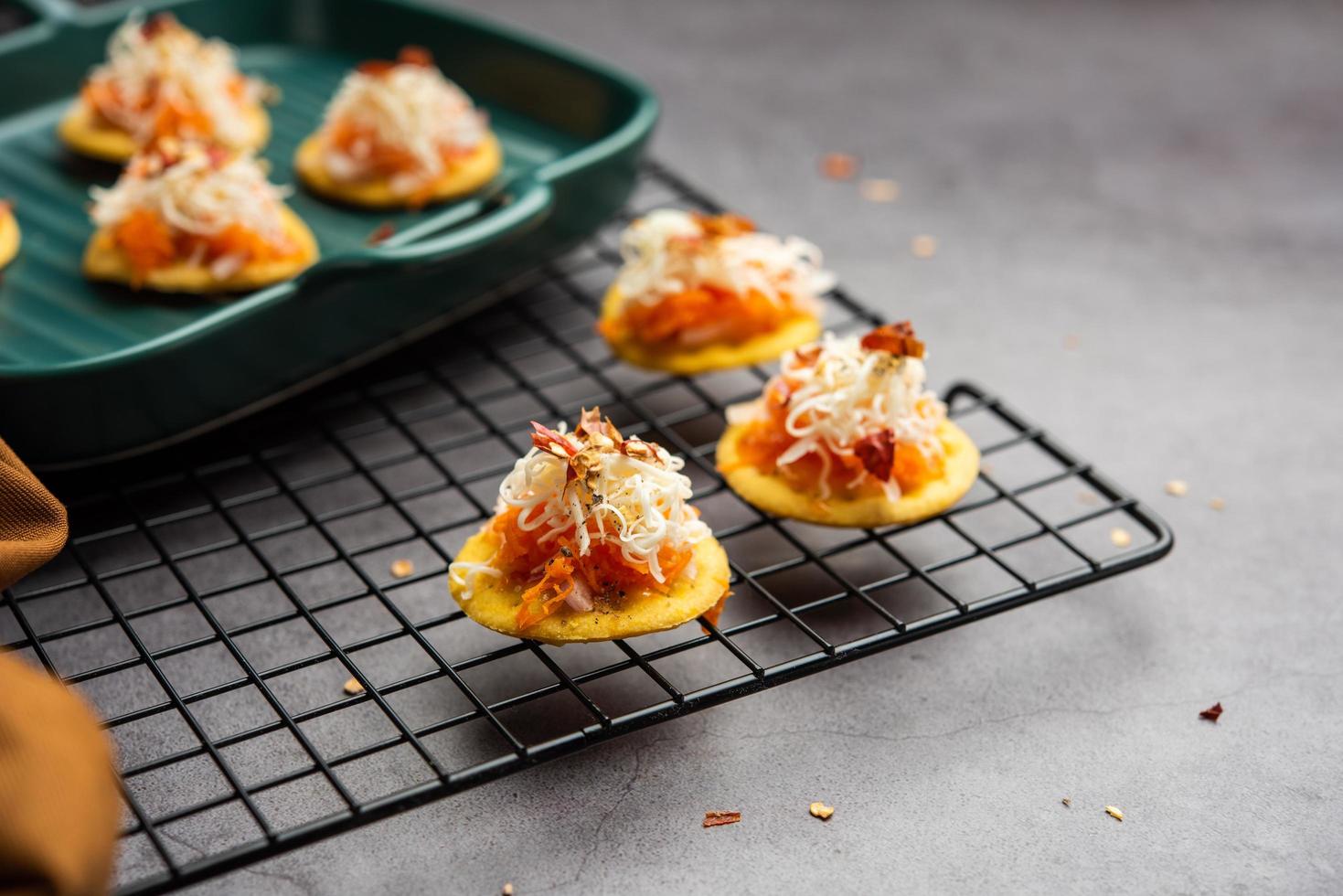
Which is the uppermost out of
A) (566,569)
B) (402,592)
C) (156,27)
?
(156,27)

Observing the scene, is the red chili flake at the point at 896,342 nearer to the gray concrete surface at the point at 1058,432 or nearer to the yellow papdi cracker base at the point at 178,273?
the gray concrete surface at the point at 1058,432

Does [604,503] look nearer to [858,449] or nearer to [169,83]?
[858,449]

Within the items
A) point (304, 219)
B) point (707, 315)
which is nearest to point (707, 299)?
point (707, 315)

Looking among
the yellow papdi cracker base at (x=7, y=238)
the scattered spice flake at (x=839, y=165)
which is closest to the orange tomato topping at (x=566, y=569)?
the yellow papdi cracker base at (x=7, y=238)

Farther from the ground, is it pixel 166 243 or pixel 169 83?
pixel 169 83

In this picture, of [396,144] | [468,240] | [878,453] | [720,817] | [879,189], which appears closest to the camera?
[720,817]

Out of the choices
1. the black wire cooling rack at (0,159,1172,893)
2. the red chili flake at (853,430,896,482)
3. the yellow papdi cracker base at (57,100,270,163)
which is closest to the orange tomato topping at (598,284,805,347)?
the black wire cooling rack at (0,159,1172,893)

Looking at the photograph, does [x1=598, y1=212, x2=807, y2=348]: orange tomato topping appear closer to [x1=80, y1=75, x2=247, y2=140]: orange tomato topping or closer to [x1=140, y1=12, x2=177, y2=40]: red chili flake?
[x1=80, y1=75, x2=247, y2=140]: orange tomato topping
